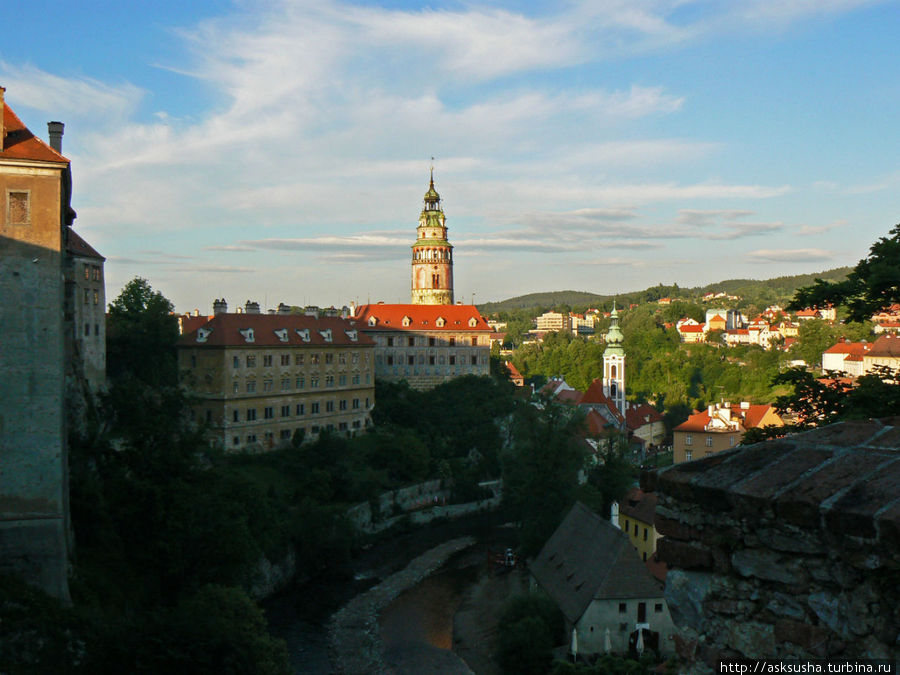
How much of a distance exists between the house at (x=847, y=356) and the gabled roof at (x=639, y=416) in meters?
18.1

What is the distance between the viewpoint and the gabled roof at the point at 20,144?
2011 cm

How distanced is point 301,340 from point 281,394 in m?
4.03

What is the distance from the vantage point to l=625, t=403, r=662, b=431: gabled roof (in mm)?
75562

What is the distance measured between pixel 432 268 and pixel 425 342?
17.6 meters

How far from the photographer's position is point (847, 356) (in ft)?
263

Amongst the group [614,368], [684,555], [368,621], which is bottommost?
[368,621]

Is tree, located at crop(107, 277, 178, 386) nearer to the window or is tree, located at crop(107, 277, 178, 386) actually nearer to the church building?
the church building

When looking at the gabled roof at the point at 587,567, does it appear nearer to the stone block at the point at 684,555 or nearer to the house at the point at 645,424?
the stone block at the point at 684,555

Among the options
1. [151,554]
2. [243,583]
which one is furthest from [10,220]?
[243,583]

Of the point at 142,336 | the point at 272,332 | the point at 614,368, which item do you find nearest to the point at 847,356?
the point at 614,368

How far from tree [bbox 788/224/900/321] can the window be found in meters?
18.7

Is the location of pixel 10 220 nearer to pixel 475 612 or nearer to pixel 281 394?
pixel 475 612

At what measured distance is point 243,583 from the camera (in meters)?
30.6

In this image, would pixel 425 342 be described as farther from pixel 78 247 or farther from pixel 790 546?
pixel 790 546
